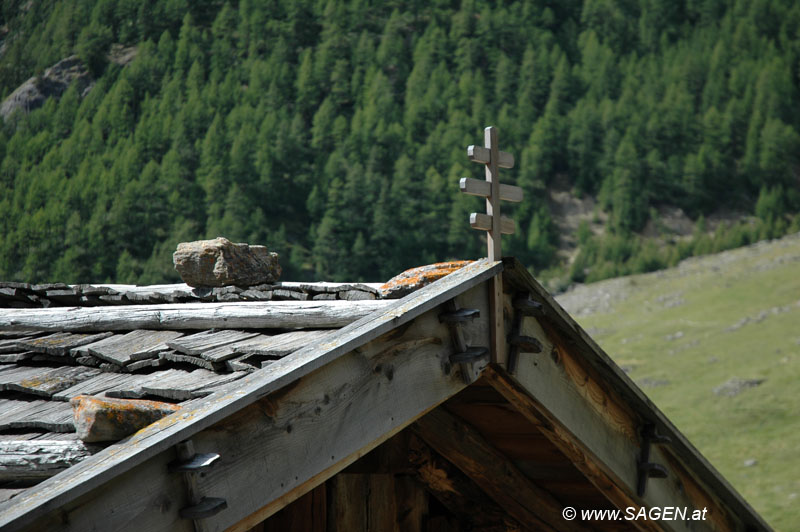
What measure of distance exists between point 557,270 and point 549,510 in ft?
117

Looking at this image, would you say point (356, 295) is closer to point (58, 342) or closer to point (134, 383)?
point (134, 383)

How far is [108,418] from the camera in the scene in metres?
1.68

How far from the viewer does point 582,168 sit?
43438 mm

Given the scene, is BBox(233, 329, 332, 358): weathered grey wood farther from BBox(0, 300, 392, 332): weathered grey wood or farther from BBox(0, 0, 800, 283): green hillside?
BBox(0, 0, 800, 283): green hillside

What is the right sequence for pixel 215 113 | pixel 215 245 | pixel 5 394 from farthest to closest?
pixel 215 113 → pixel 215 245 → pixel 5 394

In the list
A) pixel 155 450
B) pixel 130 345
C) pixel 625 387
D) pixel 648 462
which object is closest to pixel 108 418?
pixel 155 450

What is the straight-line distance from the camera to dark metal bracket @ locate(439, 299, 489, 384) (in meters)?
2.53

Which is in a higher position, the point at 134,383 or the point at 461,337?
the point at 134,383

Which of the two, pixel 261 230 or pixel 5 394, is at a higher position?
pixel 5 394

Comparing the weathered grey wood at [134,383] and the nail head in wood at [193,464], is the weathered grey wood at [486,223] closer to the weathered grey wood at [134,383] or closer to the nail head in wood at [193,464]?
the weathered grey wood at [134,383]

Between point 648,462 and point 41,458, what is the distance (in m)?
2.34

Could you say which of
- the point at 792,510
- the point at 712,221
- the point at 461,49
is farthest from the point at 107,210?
the point at 792,510

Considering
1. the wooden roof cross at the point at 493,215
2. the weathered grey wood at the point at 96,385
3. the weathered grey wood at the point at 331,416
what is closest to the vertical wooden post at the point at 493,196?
the wooden roof cross at the point at 493,215

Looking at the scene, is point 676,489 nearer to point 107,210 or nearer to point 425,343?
point 425,343
